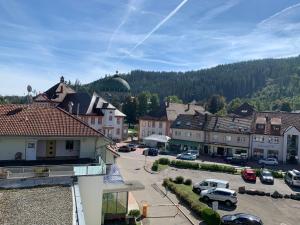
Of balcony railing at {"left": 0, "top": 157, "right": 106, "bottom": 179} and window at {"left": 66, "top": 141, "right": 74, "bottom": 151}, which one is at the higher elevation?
window at {"left": 66, "top": 141, "right": 74, "bottom": 151}

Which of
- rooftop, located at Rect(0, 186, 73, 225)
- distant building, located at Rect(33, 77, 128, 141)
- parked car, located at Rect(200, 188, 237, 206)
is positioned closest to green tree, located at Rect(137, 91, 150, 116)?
distant building, located at Rect(33, 77, 128, 141)

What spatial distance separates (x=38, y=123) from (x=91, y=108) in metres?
43.8

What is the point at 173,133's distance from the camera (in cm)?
6781

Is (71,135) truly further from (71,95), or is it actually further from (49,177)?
(71,95)

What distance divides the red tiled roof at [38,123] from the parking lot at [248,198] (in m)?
8.91

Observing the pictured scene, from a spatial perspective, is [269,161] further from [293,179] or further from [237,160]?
[293,179]

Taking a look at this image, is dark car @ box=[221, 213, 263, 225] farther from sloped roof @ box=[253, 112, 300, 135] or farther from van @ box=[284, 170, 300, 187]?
sloped roof @ box=[253, 112, 300, 135]

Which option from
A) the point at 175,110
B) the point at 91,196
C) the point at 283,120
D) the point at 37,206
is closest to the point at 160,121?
the point at 175,110

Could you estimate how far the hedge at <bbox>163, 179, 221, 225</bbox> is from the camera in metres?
25.4

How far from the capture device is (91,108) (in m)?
68.8

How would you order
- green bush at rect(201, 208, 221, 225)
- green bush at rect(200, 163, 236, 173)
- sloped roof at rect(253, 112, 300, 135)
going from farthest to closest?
sloped roof at rect(253, 112, 300, 135), green bush at rect(200, 163, 236, 173), green bush at rect(201, 208, 221, 225)

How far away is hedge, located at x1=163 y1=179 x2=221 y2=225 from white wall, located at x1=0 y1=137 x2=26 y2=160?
13605mm

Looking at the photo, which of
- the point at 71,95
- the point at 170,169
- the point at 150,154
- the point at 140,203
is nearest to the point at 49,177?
the point at 140,203

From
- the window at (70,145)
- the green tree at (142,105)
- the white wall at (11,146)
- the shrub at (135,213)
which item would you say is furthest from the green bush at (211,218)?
the green tree at (142,105)
